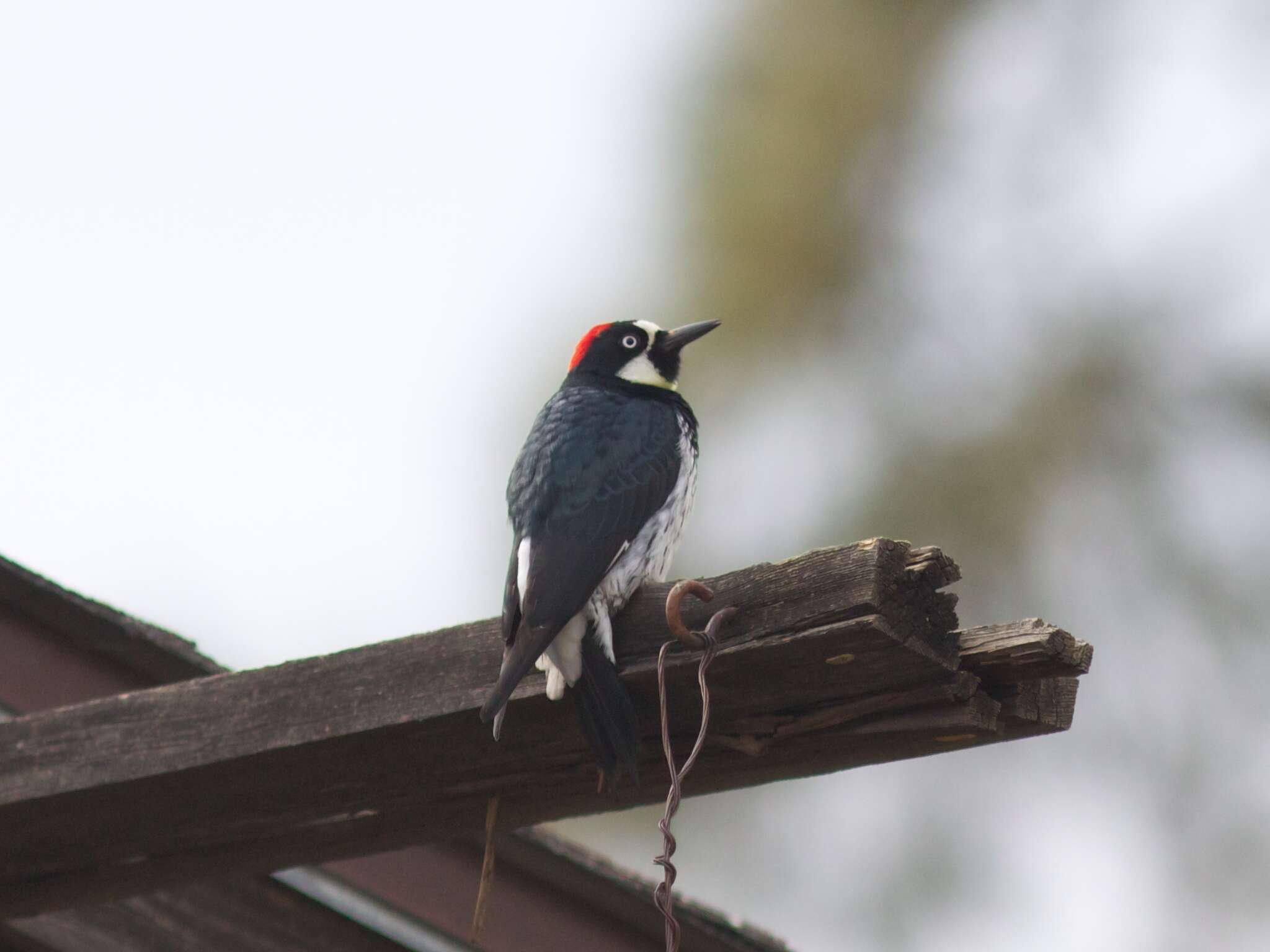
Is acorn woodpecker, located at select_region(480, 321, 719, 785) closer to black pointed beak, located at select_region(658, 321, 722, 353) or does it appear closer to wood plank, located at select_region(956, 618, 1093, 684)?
black pointed beak, located at select_region(658, 321, 722, 353)

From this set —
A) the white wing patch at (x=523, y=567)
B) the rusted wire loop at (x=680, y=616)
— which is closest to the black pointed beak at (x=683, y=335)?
the white wing patch at (x=523, y=567)

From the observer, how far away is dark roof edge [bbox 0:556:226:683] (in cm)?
363

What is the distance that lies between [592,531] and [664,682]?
69 cm

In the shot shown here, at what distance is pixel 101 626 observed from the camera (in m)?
3.67

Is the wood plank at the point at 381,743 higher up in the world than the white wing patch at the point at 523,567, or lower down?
lower down

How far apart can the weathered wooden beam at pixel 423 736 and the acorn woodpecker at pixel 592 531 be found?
0.07m

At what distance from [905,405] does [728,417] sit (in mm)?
1072

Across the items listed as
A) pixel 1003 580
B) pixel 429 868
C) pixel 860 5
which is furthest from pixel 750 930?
pixel 860 5

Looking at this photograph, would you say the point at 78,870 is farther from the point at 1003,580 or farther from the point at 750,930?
the point at 1003,580

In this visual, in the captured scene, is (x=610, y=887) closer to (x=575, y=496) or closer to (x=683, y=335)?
(x=575, y=496)

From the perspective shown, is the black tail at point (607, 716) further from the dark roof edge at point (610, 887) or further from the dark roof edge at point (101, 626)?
the dark roof edge at point (101, 626)

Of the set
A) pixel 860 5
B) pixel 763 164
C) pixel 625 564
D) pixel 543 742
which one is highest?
pixel 860 5

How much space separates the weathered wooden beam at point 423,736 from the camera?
7.15ft

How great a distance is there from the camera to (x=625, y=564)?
2.95m
